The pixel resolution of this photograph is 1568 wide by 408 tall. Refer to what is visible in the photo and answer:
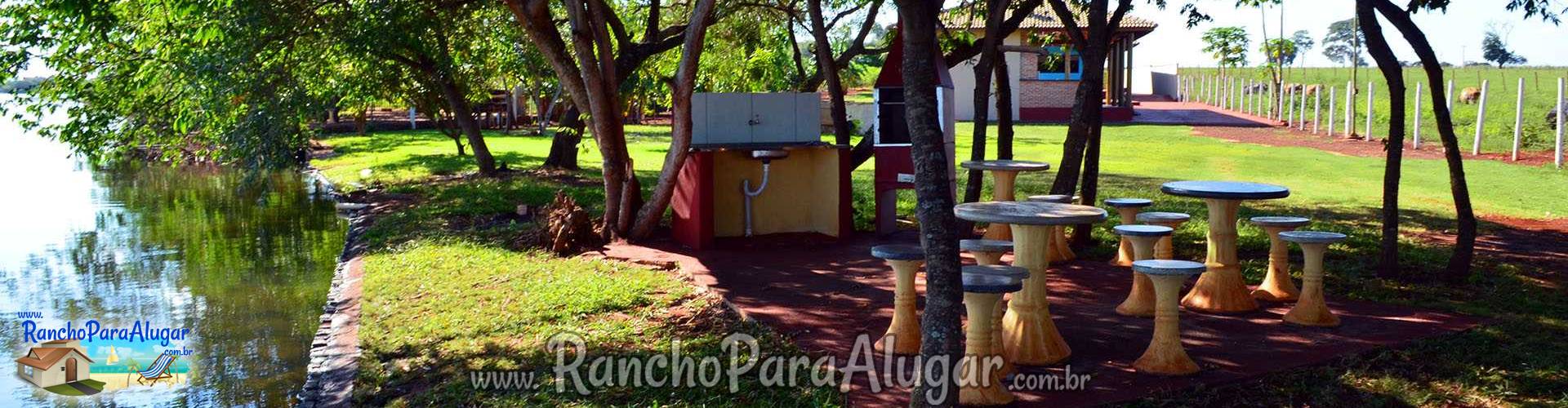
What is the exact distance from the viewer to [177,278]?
12.2 meters

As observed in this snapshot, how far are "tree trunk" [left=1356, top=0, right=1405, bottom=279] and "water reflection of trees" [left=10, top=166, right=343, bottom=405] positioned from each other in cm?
740

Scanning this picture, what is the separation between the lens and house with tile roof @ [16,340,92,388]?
8.48 m

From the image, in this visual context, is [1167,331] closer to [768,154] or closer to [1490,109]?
[768,154]

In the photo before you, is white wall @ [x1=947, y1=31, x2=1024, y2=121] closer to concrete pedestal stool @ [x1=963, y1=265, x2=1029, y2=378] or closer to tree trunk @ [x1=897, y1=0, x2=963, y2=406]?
concrete pedestal stool @ [x1=963, y1=265, x2=1029, y2=378]

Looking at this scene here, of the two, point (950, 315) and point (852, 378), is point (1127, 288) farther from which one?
point (950, 315)

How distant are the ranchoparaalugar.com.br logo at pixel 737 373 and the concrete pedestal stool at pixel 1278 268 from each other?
270 centimetres

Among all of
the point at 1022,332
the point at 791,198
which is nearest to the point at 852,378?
the point at 1022,332

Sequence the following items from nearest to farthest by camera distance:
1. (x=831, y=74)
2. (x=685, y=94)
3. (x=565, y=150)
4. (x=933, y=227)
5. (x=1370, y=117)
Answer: (x=933, y=227) < (x=685, y=94) < (x=831, y=74) < (x=565, y=150) < (x=1370, y=117)

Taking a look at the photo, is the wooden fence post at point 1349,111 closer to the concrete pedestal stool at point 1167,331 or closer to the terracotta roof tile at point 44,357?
the concrete pedestal stool at point 1167,331

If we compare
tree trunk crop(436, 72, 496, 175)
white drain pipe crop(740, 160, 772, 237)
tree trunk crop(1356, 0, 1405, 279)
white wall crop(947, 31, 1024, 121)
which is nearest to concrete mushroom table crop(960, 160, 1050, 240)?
A: white drain pipe crop(740, 160, 772, 237)

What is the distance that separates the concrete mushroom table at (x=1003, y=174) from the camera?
10.7m

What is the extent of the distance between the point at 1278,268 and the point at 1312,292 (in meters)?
0.95

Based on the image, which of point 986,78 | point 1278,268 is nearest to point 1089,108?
point 986,78

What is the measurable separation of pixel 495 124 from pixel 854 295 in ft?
95.3
